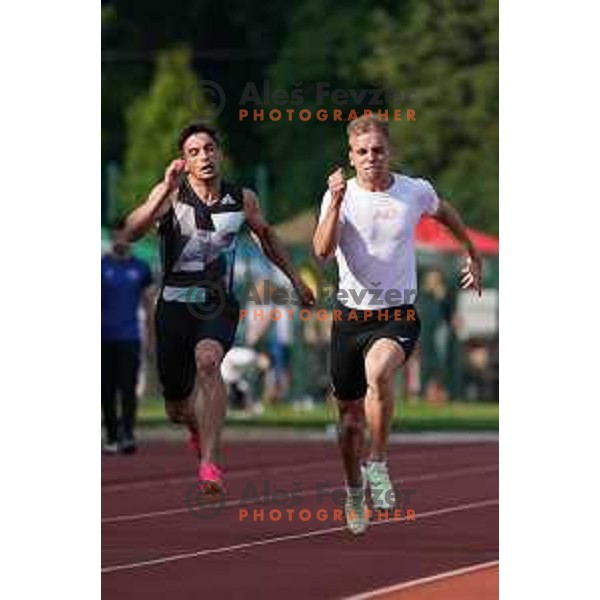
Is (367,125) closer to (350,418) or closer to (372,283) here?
(372,283)

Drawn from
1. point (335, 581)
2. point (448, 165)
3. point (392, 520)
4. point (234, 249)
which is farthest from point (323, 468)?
point (448, 165)

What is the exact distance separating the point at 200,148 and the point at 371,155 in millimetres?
995

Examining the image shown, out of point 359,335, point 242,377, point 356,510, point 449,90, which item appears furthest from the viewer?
point 449,90

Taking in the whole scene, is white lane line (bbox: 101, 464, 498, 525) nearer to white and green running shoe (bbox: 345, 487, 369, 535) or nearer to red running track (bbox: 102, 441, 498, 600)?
red running track (bbox: 102, 441, 498, 600)

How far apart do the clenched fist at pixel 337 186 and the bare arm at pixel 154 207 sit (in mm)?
887

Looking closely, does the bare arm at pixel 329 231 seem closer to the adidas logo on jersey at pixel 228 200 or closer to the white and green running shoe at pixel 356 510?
the adidas logo on jersey at pixel 228 200

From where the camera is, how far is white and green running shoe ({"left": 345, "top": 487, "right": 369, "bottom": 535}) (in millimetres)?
20078

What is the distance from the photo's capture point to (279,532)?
21906mm

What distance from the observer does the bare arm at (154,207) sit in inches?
752

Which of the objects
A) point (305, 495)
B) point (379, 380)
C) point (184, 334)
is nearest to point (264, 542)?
point (184, 334)

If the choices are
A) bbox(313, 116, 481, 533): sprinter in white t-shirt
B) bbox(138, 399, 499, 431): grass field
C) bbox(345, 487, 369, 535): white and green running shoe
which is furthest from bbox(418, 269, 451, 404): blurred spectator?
bbox(313, 116, 481, 533): sprinter in white t-shirt

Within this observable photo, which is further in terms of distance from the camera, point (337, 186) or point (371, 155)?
point (371, 155)

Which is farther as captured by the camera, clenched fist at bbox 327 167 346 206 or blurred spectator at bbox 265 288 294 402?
blurred spectator at bbox 265 288 294 402

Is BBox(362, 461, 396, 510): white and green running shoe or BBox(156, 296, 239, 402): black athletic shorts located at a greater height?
BBox(156, 296, 239, 402): black athletic shorts
